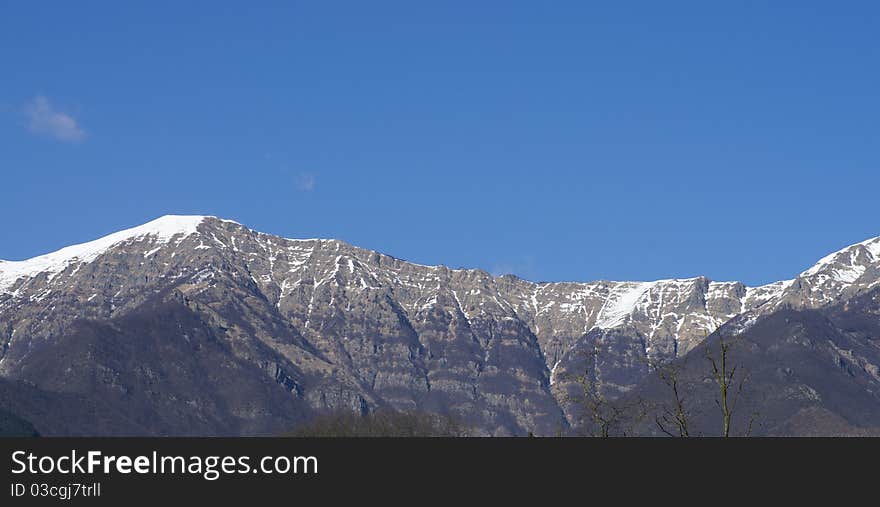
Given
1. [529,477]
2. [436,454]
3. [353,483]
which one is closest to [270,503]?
[353,483]

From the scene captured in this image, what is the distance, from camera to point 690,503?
4728 centimetres

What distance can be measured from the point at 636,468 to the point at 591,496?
1.91 m

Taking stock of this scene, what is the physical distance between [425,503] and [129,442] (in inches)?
402

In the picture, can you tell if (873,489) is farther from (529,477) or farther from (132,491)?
(132,491)

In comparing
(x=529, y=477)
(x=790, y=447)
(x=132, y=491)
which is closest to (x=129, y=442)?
(x=132, y=491)

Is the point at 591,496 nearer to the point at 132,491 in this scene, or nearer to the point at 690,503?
the point at 690,503

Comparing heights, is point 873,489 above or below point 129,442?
below

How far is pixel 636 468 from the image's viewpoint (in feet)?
157

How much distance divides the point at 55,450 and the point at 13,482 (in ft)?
5.57

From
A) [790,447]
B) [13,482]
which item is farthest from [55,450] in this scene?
[790,447]

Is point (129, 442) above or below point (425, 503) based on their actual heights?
above

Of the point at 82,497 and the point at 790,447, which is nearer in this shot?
the point at 82,497

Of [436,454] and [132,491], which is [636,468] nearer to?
[436,454]

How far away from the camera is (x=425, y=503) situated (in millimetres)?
46469
